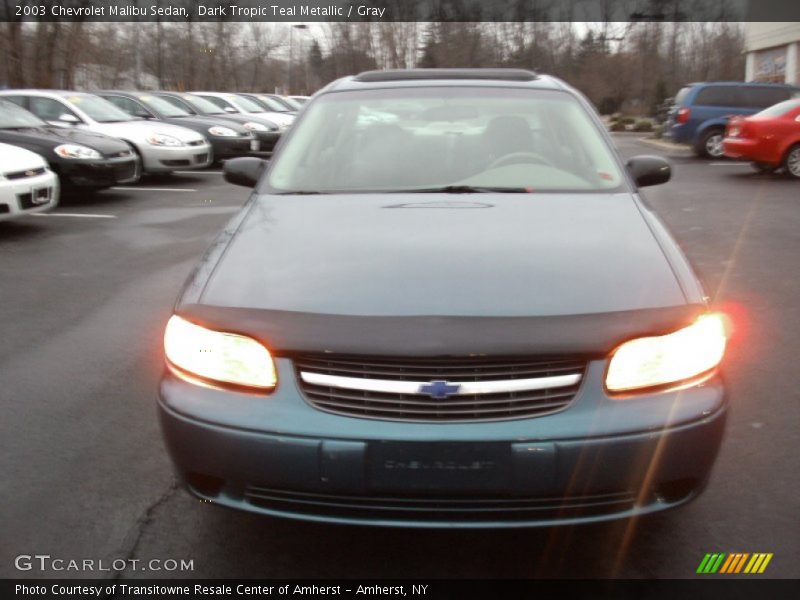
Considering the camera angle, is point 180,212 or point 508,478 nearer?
point 508,478

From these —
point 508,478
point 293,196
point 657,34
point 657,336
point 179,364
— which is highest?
point 657,34

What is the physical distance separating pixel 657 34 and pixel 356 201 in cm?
5101

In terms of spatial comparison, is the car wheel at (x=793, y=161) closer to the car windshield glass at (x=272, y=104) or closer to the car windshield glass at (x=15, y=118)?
the car windshield glass at (x=15, y=118)

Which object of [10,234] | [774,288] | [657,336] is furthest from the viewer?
[10,234]

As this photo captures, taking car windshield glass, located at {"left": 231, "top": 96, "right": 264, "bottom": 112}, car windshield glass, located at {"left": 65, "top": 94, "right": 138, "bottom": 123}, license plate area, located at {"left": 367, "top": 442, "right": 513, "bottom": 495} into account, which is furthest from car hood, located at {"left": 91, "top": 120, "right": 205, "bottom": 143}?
license plate area, located at {"left": 367, "top": 442, "right": 513, "bottom": 495}

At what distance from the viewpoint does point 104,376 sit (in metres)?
4.49

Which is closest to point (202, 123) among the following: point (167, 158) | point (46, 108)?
point (167, 158)

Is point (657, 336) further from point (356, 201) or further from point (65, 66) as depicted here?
point (65, 66)

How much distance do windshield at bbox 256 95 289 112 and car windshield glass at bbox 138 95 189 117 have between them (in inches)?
206

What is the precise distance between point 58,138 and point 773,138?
36.9 feet

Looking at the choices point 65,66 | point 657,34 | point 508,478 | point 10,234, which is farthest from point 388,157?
point 657,34

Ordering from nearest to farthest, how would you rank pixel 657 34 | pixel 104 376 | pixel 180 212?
pixel 104 376 → pixel 180 212 → pixel 657 34

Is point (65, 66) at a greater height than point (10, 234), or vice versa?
point (65, 66)

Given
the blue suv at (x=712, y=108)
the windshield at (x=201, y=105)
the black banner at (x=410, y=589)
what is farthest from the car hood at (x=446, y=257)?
the blue suv at (x=712, y=108)
